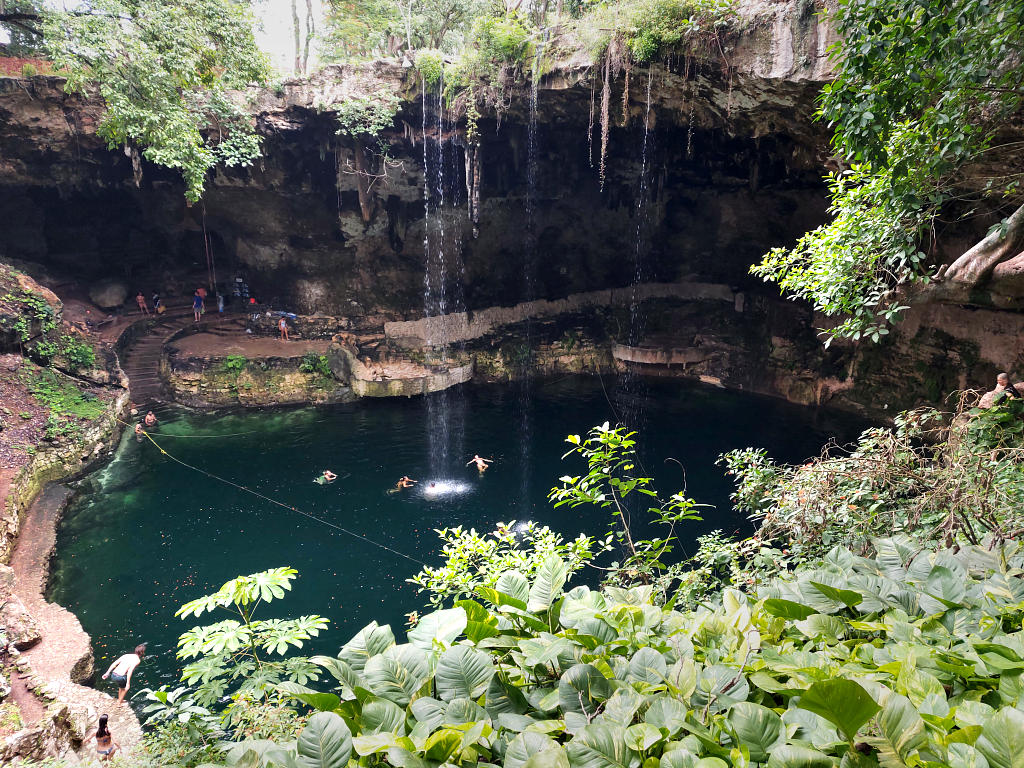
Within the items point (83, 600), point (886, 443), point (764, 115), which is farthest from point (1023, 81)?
point (83, 600)

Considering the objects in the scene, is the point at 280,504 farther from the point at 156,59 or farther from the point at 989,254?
the point at 989,254

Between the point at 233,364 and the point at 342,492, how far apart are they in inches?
229

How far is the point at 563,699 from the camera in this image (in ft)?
5.08

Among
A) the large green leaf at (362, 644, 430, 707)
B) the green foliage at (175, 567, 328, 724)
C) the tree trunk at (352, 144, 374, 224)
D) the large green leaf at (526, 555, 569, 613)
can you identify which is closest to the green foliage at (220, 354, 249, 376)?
the tree trunk at (352, 144, 374, 224)

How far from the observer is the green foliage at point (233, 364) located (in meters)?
14.7

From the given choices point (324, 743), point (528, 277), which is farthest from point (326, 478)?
point (324, 743)

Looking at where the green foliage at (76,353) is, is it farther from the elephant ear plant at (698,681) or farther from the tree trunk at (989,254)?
the tree trunk at (989,254)

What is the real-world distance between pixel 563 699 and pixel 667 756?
348 millimetres

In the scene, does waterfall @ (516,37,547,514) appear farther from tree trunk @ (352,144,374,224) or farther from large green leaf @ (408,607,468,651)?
large green leaf @ (408,607,468,651)

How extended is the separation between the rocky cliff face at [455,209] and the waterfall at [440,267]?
0.06 metres

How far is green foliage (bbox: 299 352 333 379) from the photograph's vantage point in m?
15.3

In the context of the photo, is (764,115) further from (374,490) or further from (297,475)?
(297,475)

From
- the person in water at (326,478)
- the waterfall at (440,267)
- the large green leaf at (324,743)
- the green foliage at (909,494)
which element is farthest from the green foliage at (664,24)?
the large green leaf at (324,743)

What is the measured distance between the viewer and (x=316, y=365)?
15.5 m
